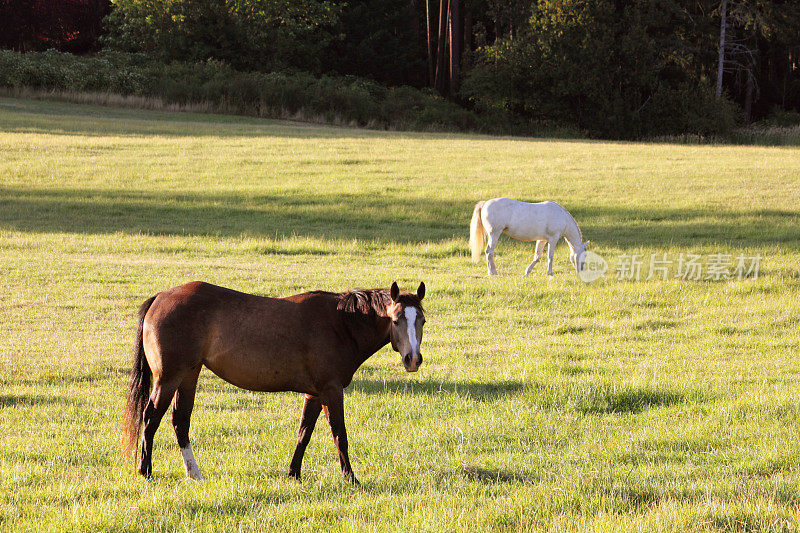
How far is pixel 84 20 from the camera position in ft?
227

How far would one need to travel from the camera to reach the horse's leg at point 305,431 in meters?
6.09

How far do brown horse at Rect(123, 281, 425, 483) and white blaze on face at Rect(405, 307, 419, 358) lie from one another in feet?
0.34

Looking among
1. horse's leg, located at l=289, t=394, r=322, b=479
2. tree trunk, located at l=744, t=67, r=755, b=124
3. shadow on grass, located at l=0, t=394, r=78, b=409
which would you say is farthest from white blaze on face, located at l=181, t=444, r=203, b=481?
tree trunk, located at l=744, t=67, r=755, b=124

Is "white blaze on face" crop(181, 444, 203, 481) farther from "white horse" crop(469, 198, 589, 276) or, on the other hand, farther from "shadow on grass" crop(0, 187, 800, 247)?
"shadow on grass" crop(0, 187, 800, 247)

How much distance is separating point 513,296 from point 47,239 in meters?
12.1

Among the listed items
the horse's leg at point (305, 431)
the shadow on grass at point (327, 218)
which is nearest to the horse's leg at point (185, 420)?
the horse's leg at point (305, 431)

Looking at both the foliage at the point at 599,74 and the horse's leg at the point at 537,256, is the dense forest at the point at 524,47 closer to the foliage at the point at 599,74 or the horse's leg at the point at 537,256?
the foliage at the point at 599,74

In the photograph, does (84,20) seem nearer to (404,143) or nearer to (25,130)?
(25,130)

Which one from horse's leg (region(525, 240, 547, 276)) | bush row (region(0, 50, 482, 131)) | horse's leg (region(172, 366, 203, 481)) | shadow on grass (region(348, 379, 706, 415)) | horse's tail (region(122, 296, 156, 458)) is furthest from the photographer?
bush row (region(0, 50, 482, 131))

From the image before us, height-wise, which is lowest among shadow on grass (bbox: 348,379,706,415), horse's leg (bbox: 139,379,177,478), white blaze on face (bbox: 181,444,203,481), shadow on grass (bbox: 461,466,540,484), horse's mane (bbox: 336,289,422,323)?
shadow on grass (bbox: 348,379,706,415)

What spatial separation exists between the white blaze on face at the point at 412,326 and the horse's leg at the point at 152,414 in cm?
172

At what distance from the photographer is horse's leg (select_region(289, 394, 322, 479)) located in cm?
609

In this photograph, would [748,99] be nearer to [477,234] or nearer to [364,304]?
[477,234]

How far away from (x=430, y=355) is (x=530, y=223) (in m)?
→ 6.53
